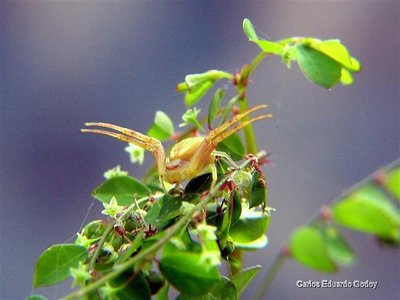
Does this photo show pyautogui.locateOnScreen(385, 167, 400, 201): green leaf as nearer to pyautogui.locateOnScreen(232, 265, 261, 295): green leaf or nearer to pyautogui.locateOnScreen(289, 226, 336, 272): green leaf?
pyautogui.locateOnScreen(289, 226, 336, 272): green leaf

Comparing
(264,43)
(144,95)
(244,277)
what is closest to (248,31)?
(264,43)

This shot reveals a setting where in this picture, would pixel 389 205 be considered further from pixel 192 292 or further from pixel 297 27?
pixel 297 27

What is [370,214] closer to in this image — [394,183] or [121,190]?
[394,183]

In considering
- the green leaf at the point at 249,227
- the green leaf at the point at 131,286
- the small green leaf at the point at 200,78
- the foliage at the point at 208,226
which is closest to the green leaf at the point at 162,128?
the foliage at the point at 208,226

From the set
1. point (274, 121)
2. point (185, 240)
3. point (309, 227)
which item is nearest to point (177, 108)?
point (274, 121)

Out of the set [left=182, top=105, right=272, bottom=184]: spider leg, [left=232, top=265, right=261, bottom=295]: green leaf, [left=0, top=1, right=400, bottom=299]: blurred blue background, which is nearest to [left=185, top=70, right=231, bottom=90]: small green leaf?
[left=182, top=105, right=272, bottom=184]: spider leg
